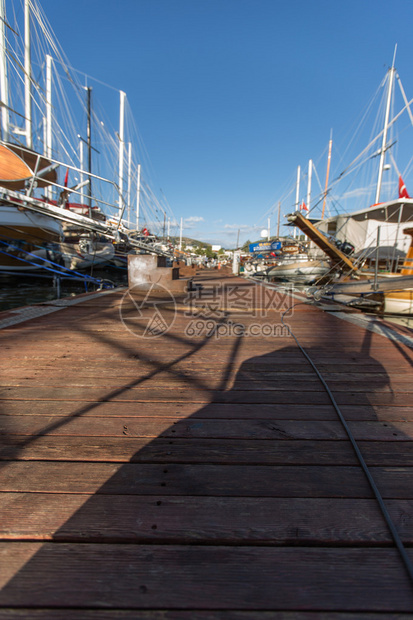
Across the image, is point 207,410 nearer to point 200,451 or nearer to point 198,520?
point 200,451

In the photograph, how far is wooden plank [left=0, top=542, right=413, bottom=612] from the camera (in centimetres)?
86

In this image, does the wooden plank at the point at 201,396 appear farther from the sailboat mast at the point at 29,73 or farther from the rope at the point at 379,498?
the sailboat mast at the point at 29,73

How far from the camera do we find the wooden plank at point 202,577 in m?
0.86

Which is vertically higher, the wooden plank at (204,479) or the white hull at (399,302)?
the white hull at (399,302)

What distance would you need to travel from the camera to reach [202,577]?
0.92 meters

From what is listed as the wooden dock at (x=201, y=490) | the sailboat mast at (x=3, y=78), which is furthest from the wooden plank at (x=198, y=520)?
the sailboat mast at (x=3, y=78)

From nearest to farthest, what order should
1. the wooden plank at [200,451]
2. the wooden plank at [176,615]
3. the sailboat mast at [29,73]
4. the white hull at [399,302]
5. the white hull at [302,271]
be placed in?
the wooden plank at [176,615], the wooden plank at [200,451], the white hull at [399,302], the sailboat mast at [29,73], the white hull at [302,271]

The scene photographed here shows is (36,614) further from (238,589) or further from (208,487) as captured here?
(208,487)

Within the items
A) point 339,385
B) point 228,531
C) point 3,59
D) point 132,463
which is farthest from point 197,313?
point 3,59

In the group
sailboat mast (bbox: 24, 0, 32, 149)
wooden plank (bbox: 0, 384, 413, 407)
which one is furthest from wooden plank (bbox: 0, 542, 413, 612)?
sailboat mast (bbox: 24, 0, 32, 149)

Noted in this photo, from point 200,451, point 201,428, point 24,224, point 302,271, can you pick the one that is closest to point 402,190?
point 302,271

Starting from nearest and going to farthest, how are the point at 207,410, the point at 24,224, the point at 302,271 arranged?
the point at 207,410 → the point at 24,224 → the point at 302,271

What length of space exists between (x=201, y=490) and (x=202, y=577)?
0.35 m

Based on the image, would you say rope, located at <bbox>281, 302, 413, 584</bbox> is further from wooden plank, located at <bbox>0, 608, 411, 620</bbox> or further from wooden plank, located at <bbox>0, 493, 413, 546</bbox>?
wooden plank, located at <bbox>0, 608, 411, 620</bbox>
